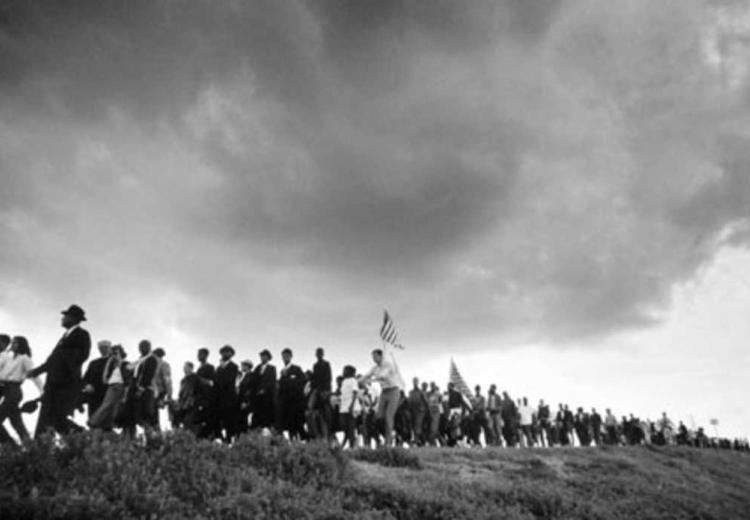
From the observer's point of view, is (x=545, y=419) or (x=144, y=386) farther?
(x=545, y=419)

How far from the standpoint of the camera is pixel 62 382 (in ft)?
35.6

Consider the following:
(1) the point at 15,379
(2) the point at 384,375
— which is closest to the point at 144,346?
(1) the point at 15,379

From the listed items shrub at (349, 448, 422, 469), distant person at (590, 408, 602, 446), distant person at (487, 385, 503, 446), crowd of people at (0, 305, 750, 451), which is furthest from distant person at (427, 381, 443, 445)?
distant person at (590, 408, 602, 446)

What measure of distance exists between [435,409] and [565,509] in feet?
41.5

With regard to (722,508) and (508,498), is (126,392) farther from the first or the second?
(722,508)

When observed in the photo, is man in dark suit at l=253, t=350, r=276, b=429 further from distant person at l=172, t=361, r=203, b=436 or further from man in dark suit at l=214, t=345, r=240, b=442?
distant person at l=172, t=361, r=203, b=436

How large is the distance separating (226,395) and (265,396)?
38.7 inches

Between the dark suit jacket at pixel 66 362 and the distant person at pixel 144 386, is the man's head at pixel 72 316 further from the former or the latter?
the distant person at pixel 144 386

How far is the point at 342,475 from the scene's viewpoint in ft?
35.1

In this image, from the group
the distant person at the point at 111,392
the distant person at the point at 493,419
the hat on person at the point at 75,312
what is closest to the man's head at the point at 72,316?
the hat on person at the point at 75,312

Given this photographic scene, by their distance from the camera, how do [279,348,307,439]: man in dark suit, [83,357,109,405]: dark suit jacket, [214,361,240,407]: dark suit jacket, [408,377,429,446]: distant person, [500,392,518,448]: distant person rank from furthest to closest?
[500,392,518,448]: distant person → [408,377,429,446]: distant person → [279,348,307,439]: man in dark suit → [214,361,240,407]: dark suit jacket → [83,357,109,405]: dark suit jacket

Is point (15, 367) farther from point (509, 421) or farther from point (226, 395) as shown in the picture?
point (509, 421)

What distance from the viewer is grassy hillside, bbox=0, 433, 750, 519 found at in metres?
7.32

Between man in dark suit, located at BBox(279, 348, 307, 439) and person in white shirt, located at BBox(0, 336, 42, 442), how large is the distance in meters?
5.86
